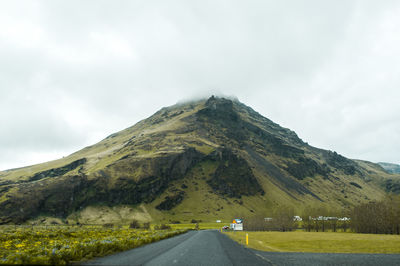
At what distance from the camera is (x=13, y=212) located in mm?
169000

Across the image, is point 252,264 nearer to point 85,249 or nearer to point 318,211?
point 85,249

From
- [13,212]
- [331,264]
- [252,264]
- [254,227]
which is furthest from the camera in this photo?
[13,212]

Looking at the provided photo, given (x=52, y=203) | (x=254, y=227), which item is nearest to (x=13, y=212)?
(x=52, y=203)

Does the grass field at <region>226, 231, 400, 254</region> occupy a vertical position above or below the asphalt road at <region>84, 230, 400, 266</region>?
below

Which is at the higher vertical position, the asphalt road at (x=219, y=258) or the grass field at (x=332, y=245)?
the asphalt road at (x=219, y=258)

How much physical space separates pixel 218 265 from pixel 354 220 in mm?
103395

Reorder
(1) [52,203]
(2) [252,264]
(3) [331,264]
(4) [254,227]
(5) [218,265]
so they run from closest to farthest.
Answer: (5) [218,265] → (2) [252,264] → (3) [331,264] → (4) [254,227] → (1) [52,203]

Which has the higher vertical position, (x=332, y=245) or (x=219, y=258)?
(x=219, y=258)

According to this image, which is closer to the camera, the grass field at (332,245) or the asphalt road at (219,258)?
the asphalt road at (219,258)

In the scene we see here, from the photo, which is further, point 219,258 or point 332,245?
point 332,245

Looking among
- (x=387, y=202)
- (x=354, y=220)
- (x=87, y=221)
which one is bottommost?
(x=87, y=221)

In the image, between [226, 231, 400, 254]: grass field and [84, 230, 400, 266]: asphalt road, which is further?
[226, 231, 400, 254]: grass field

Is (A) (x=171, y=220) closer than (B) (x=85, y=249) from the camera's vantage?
No

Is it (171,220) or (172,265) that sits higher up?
(172,265)
